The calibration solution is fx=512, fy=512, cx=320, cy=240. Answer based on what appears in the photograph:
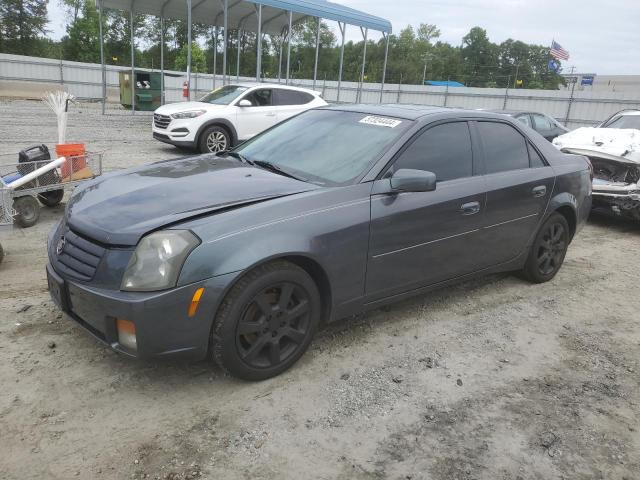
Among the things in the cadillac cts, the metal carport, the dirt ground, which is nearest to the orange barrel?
the dirt ground

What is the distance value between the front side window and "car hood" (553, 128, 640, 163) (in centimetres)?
646

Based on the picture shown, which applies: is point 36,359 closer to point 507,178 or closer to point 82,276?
point 82,276

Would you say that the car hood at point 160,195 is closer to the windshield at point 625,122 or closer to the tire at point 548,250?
the tire at point 548,250

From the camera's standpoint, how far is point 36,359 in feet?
10.2

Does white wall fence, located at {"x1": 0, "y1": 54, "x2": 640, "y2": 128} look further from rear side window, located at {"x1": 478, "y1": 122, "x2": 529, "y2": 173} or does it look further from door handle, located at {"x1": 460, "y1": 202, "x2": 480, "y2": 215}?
door handle, located at {"x1": 460, "y1": 202, "x2": 480, "y2": 215}

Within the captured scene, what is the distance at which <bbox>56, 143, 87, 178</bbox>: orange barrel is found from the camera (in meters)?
5.99

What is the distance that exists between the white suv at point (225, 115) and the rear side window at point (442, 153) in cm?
799

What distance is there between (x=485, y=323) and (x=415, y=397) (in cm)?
133

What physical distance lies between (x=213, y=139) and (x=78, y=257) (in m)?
8.79

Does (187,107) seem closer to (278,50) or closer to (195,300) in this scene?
(195,300)

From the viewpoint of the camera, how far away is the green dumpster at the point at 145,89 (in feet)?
68.3

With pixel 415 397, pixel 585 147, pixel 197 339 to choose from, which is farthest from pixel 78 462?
pixel 585 147

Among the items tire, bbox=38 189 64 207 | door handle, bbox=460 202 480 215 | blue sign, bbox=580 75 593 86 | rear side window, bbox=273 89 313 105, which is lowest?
tire, bbox=38 189 64 207

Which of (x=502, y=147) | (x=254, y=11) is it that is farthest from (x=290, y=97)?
(x=254, y=11)
